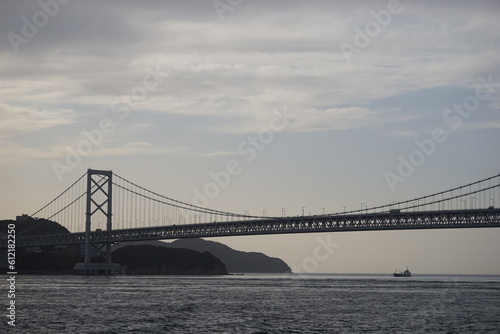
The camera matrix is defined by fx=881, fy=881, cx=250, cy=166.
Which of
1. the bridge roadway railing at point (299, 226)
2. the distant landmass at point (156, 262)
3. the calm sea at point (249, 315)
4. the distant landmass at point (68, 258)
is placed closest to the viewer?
the calm sea at point (249, 315)

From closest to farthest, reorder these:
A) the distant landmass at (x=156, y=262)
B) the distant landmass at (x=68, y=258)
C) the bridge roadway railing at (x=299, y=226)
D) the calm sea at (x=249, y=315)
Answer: the calm sea at (x=249, y=315) < the bridge roadway railing at (x=299, y=226) < the distant landmass at (x=68, y=258) < the distant landmass at (x=156, y=262)

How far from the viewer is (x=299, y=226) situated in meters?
123

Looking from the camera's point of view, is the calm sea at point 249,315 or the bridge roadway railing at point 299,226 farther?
the bridge roadway railing at point 299,226

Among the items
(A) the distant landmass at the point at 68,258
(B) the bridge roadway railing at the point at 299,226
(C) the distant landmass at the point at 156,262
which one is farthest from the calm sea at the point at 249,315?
(C) the distant landmass at the point at 156,262

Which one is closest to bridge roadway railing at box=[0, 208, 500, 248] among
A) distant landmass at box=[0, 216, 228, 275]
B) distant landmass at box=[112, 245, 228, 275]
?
distant landmass at box=[0, 216, 228, 275]

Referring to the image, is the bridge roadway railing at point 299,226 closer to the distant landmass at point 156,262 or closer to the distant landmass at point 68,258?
the distant landmass at point 68,258

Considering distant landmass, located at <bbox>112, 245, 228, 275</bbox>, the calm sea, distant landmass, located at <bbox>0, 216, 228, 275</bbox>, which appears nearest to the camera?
the calm sea

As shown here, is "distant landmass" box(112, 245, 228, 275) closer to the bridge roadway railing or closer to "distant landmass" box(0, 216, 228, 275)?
"distant landmass" box(0, 216, 228, 275)

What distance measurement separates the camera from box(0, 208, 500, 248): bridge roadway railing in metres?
105

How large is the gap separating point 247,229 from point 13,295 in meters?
61.9

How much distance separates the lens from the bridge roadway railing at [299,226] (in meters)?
105

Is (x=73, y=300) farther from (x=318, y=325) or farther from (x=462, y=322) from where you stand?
(x=462, y=322)

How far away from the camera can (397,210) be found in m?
112

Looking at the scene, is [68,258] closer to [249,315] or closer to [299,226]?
[299,226]
